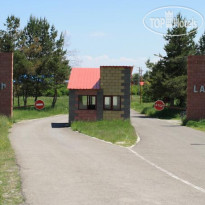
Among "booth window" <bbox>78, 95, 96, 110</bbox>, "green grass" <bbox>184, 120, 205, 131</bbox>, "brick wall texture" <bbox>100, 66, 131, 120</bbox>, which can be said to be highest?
"brick wall texture" <bbox>100, 66, 131, 120</bbox>

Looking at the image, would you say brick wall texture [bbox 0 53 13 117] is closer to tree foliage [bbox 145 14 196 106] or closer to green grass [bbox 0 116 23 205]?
green grass [bbox 0 116 23 205]

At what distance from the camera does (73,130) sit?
25.7 meters

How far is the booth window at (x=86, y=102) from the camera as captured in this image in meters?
29.1

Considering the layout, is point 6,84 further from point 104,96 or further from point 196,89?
point 196,89

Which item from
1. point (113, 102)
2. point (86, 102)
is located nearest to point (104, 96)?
point (113, 102)

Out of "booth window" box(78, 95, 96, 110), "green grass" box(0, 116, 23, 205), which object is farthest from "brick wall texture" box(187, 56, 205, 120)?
"green grass" box(0, 116, 23, 205)

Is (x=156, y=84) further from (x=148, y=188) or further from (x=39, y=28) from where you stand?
(x=148, y=188)

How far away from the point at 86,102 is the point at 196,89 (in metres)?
9.00

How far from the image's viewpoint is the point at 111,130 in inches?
912

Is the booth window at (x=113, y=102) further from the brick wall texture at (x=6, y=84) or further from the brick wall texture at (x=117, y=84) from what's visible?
the brick wall texture at (x=6, y=84)

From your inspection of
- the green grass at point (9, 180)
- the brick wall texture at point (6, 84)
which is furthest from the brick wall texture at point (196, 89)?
the green grass at point (9, 180)

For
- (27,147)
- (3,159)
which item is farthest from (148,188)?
(27,147)

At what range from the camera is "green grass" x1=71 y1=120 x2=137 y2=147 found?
18.7 metres

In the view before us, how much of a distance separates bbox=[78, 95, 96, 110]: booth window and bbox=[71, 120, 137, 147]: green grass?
5.95ft
